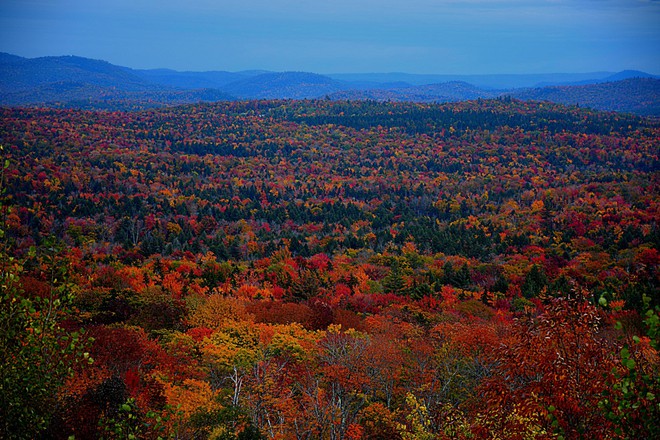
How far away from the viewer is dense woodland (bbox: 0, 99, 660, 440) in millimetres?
8875

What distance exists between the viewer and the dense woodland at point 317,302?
29.1 ft

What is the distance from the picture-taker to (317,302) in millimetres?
52562

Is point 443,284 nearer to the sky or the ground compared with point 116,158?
nearer to the ground

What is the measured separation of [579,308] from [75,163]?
181465mm

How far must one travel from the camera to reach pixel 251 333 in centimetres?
3362

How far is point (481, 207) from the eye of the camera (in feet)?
503

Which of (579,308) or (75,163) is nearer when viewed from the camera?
(579,308)

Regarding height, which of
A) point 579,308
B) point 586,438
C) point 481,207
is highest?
point 579,308

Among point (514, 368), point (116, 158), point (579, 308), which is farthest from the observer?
point (116, 158)

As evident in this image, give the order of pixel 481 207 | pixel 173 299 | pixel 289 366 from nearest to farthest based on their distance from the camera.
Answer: pixel 289 366 → pixel 173 299 → pixel 481 207

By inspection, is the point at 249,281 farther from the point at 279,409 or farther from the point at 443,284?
the point at 279,409

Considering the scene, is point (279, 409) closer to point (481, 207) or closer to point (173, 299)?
point (173, 299)

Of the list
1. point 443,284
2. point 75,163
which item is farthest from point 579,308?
point 75,163

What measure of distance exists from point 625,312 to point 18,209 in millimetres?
119218
